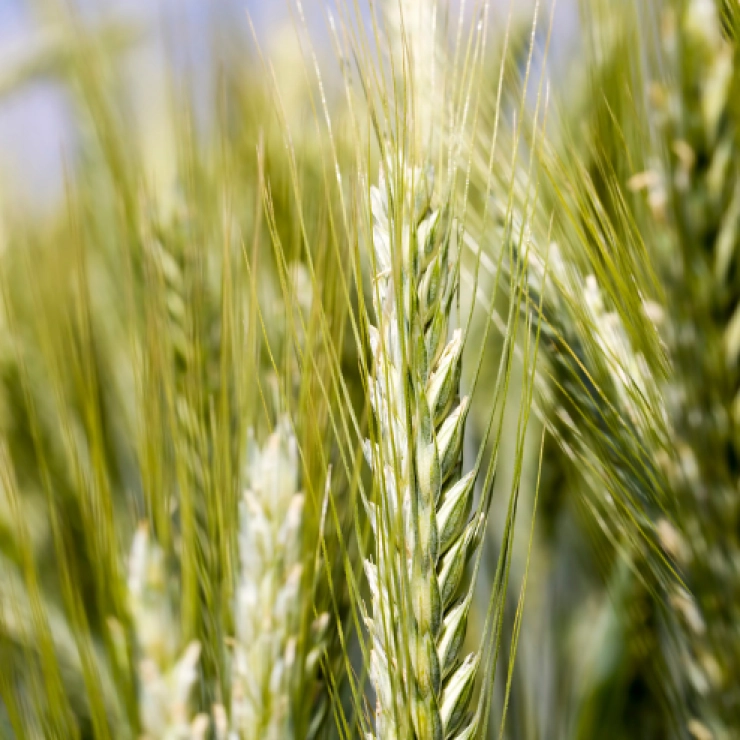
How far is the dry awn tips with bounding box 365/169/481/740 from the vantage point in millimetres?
415

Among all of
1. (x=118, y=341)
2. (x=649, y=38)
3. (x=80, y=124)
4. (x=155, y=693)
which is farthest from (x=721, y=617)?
(x=80, y=124)

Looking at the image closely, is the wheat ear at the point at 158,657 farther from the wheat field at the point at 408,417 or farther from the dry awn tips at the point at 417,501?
the dry awn tips at the point at 417,501

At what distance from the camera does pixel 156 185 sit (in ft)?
2.37

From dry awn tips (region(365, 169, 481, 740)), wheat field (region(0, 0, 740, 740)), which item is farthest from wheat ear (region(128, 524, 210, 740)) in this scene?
dry awn tips (region(365, 169, 481, 740))

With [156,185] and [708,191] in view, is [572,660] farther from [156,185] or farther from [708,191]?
[156,185]

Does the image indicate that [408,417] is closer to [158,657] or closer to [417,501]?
[417,501]

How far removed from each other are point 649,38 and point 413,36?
184mm

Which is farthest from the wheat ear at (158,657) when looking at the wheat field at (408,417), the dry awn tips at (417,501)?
the dry awn tips at (417,501)

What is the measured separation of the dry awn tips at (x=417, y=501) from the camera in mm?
415

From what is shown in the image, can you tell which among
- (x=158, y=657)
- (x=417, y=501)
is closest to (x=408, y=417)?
(x=417, y=501)

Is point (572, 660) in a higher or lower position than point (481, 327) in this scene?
lower

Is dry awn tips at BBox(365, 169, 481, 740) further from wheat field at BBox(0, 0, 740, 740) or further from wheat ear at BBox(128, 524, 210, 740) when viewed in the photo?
wheat ear at BBox(128, 524, 210, 740)

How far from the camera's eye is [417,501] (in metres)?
0.43

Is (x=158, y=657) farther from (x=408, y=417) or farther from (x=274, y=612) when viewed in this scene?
(x=408, y=417)
